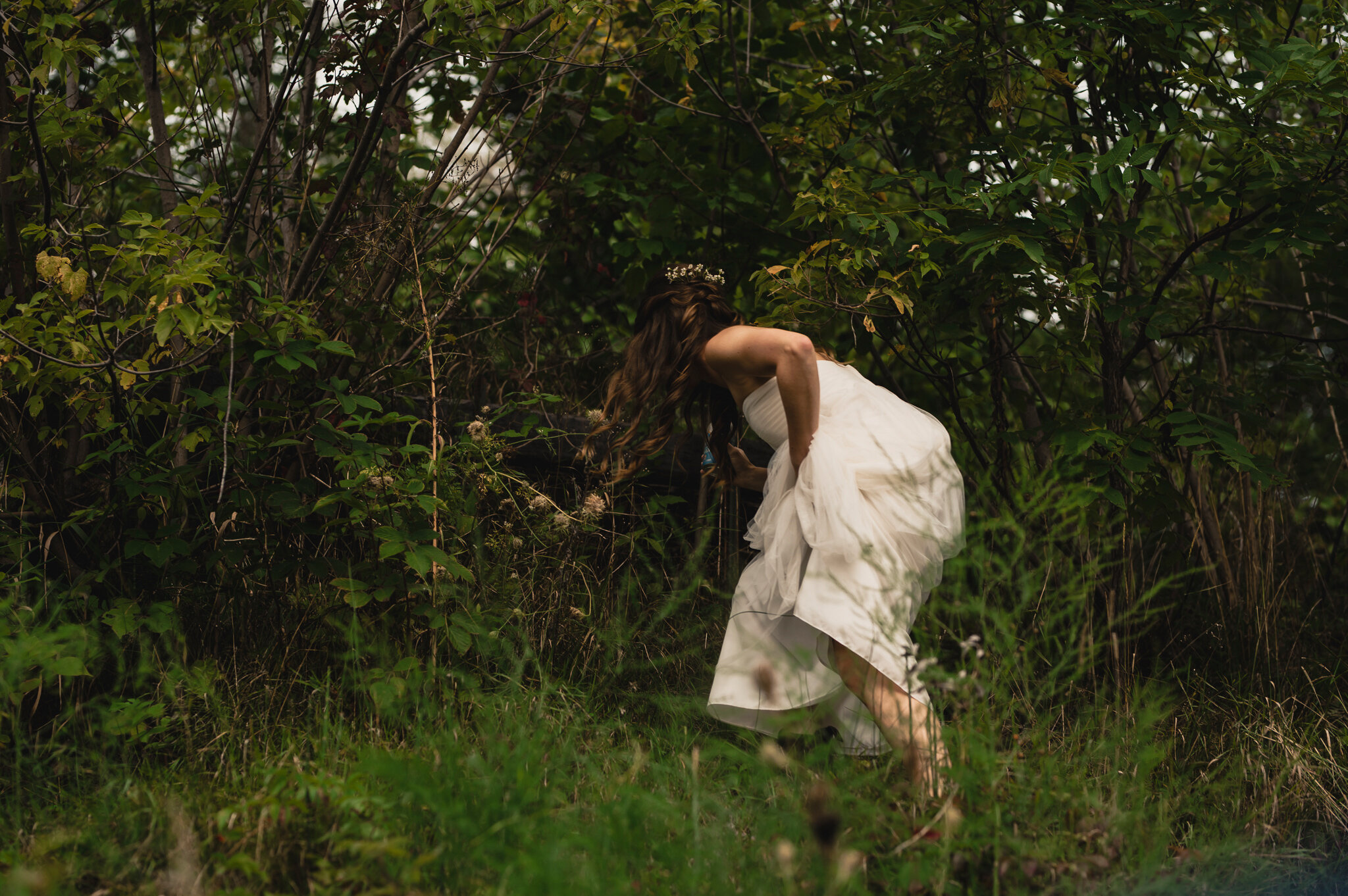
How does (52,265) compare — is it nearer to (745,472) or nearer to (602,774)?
(602,774)

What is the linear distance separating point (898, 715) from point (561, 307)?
2.57 meters

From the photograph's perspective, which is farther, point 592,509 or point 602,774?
point 592,509

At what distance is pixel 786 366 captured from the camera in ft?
8.42

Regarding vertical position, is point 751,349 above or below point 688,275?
below

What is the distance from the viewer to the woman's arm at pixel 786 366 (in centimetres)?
256

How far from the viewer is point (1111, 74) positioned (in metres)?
3.31

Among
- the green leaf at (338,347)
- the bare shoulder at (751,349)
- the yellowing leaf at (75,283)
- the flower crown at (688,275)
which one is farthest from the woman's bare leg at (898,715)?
the yellowing leaf at (75,283)

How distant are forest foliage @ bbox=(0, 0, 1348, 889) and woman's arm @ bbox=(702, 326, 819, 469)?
417 millimetres

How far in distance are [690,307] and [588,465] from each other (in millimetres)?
710

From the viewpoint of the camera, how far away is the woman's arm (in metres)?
2.56

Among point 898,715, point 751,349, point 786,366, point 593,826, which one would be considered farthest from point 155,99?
point 898,715

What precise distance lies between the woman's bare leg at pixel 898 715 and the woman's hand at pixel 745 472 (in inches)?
30.7

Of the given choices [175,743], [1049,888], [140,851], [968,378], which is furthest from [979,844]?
[968,378]

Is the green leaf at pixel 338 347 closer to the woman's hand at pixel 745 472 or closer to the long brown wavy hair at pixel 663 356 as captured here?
the long brown wavy hair at pixel 663 356
